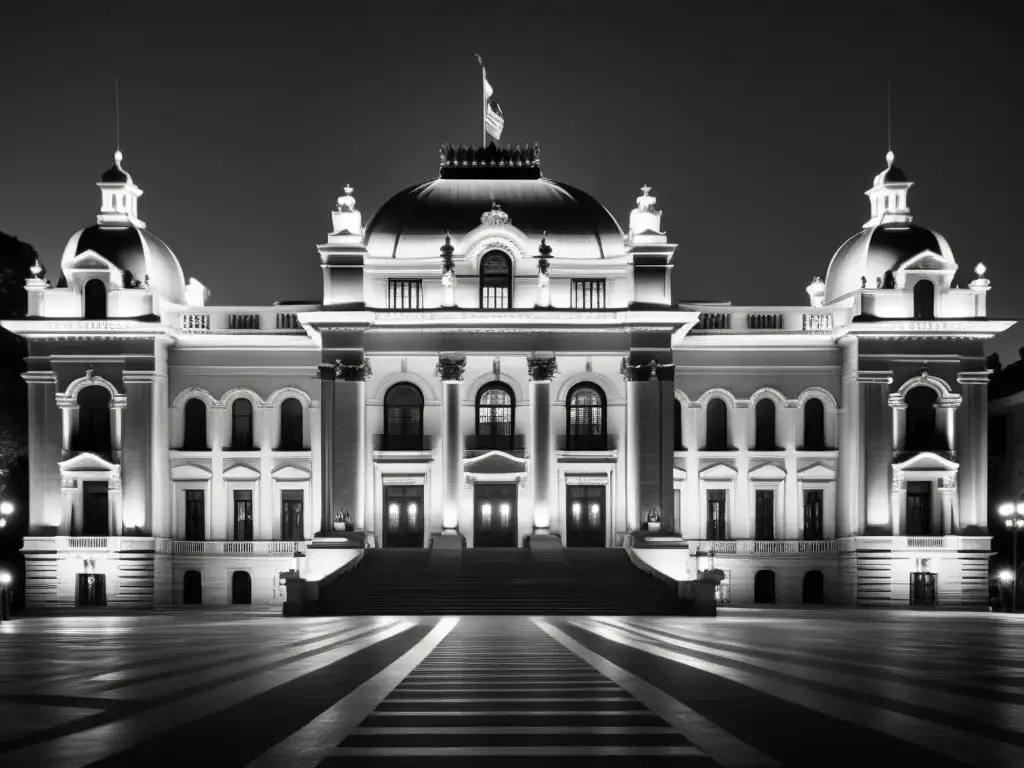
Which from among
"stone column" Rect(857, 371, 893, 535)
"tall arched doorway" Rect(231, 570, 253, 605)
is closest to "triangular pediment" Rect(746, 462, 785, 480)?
"stone column" Rect(857, 371, 893, 535)

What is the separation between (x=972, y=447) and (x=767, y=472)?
29.7 feet

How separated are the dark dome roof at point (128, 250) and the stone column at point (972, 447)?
36235mm

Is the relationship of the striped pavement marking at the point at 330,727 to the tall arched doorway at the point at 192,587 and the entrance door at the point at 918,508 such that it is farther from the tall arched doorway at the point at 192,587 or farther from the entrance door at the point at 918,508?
the entrance door at the point at 918,508

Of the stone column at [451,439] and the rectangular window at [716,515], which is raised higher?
the stone column at [451,439]

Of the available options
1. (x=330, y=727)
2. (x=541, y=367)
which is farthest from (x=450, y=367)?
(x=330, y=727)

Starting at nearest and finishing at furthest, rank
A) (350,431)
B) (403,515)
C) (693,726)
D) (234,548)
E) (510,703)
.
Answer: (693,726), (510,703), (350,431), (234,548), (403,515)

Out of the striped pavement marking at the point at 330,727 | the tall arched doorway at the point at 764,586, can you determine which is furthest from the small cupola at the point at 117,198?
the striped pavement marking at the point at 330,727

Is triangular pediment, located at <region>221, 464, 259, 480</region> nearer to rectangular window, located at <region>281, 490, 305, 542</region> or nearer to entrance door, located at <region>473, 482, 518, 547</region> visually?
rectangular window, located at <region>281, 490, 305, 542</region>

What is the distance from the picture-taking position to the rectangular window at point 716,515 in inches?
2842

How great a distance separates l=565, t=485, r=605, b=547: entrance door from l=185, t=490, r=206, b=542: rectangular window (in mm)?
16476

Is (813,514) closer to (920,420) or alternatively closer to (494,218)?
(920,420)

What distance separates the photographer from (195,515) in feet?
235

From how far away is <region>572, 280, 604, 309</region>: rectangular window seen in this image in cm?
7044

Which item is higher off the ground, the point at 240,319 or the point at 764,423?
the point at 240,319
